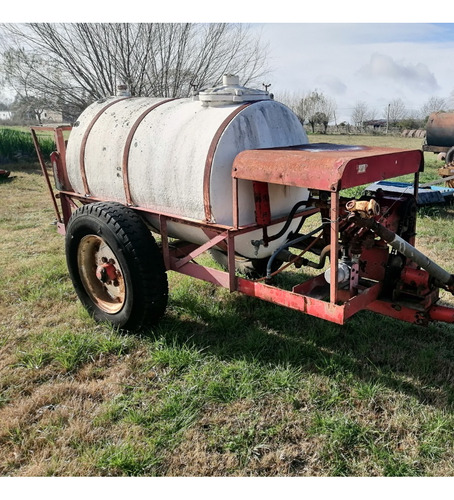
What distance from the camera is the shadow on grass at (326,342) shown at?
10.4ft

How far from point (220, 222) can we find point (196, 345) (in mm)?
1021

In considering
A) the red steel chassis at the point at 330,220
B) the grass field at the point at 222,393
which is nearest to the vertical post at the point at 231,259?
the red steel chassis at the point at 330,220

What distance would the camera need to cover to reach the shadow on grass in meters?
3.16

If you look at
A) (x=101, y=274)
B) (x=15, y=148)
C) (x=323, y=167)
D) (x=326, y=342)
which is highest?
(x=323, y=167)

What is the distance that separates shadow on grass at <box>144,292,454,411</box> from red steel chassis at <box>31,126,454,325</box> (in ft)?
1.51

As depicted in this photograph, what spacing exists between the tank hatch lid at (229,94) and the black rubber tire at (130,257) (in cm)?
104

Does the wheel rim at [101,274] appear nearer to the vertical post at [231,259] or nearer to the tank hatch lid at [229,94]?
the vertical post at [231,259]

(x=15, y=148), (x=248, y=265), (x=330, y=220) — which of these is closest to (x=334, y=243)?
(x=330, y=220)

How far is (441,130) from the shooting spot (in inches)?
511

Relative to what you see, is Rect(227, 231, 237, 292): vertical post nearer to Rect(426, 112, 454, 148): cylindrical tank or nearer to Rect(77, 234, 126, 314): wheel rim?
Rect(77, 234, 126, 314): wheel rim

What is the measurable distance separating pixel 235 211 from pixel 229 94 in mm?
935

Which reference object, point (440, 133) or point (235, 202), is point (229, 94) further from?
point (440, 133)

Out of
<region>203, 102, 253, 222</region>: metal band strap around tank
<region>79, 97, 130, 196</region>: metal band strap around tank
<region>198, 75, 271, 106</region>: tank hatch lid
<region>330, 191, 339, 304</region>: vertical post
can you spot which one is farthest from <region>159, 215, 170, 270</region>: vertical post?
<region>330, 191, 339, 304</region>: vertical post

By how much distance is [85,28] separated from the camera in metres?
12.1
